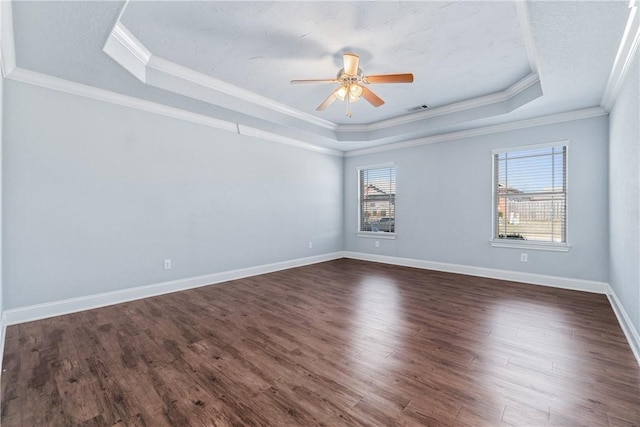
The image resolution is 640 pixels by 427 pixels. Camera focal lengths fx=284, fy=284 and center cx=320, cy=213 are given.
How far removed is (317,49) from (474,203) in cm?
374

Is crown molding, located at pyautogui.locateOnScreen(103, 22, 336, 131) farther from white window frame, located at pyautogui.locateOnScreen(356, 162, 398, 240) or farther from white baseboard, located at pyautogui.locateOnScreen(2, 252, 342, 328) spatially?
white baseboard, located at pyautogui.locateOnScreen(2, 252, 342, 328)

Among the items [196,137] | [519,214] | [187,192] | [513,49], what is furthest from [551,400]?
[196,137]

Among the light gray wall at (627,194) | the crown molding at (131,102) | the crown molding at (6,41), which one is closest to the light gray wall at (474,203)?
the light gray wall at (627,194)

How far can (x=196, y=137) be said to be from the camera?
4285 millimetres

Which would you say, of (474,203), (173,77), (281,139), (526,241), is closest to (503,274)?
(526,241)

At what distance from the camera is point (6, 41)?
2291 mm

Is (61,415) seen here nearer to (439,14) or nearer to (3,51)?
(3,51)

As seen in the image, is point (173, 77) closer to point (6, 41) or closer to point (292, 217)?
point (6, 41)

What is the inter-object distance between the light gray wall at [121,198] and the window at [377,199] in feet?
6.90

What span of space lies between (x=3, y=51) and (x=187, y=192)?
219 cm

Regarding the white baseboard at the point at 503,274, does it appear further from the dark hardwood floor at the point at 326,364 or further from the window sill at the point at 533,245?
the dark hardwood floor at the point at 326,364

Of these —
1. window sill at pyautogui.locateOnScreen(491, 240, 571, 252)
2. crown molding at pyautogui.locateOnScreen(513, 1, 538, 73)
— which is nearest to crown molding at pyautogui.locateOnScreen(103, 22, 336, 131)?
crown molding at pyautogui.locateOnScreen(513, 1, 538, 73)

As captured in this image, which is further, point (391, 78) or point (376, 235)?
point (376, 235)

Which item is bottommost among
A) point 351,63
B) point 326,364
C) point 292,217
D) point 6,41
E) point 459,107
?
point 326,364
